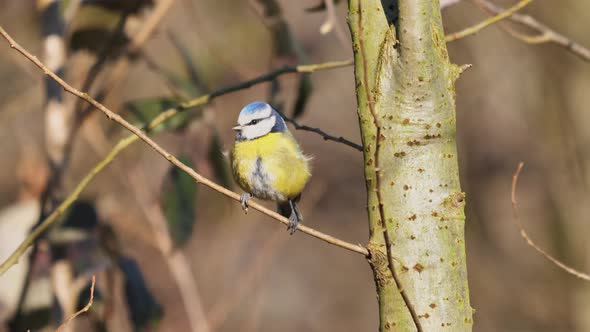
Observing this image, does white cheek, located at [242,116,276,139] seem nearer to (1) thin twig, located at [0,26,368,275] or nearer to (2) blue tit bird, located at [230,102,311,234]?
(2) blue tit bird, located at [230,102,311,234]

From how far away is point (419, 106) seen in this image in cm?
131

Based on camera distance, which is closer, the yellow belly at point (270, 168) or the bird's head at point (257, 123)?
the yellow belly at point (270, 168)

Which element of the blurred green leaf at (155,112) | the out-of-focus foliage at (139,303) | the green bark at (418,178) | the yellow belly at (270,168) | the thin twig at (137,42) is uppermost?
the thin twig at (137,42)

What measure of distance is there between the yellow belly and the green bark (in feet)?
3.32

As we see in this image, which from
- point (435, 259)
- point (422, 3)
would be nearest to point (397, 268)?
point (435, 259)

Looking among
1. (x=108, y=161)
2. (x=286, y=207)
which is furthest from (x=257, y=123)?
(x=108, y=161)

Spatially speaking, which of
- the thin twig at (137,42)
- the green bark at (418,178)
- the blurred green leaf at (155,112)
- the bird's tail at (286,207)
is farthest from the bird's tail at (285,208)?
the green bark at (418,178)

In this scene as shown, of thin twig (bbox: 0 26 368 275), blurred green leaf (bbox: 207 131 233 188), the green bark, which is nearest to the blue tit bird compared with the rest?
blurred green leaf (bbox: 207 131 233 188)

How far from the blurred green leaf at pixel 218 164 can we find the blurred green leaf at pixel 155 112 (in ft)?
0.43

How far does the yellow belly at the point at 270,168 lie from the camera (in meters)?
2.33

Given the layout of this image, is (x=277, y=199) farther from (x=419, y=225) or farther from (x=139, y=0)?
(x=419, y=225)

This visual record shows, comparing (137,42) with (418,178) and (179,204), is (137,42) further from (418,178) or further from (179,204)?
(418,178)

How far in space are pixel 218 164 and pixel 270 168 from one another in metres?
0.53

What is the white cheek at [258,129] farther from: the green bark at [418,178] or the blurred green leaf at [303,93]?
the green bark at [418,178]
